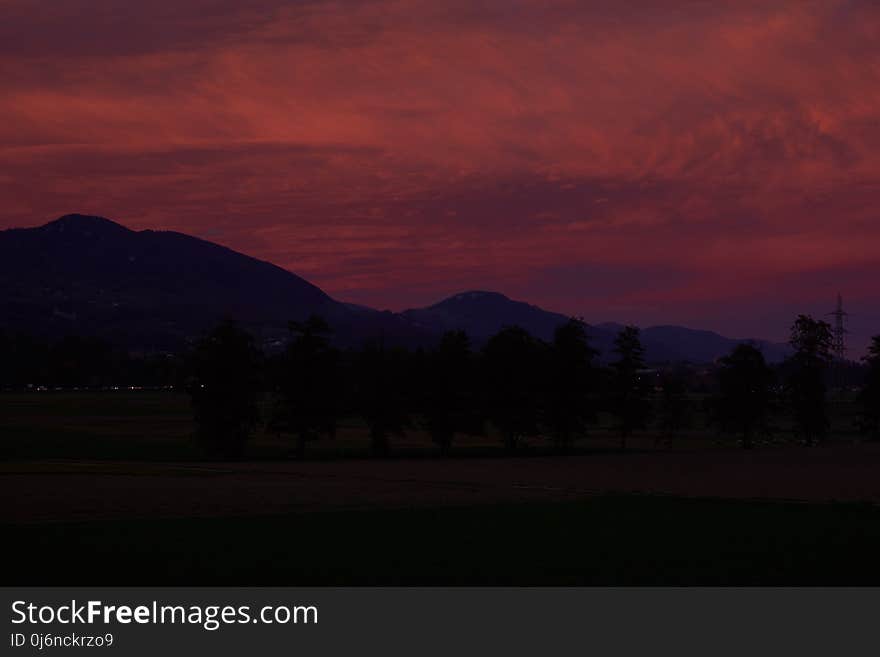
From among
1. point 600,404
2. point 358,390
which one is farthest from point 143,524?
point 600,404

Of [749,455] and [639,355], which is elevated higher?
[639,355]

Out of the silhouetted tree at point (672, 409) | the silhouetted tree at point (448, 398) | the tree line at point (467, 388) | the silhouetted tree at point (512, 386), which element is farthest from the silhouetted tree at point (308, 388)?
the silhouetted tree at point (672, 409)

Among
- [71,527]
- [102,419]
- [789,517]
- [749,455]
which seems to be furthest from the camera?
[102,419]

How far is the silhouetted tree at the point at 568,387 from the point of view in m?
110

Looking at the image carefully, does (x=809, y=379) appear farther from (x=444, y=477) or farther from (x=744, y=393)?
(x=444, y=477)

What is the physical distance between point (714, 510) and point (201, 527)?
797 inches

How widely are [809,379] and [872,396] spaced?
23.8ft

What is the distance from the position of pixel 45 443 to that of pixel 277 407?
22.8 metres

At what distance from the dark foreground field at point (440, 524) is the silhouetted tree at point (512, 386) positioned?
27.1 meters

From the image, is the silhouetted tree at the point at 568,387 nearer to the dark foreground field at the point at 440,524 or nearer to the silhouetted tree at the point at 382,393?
the silhouetted tree at the point at 382,393
